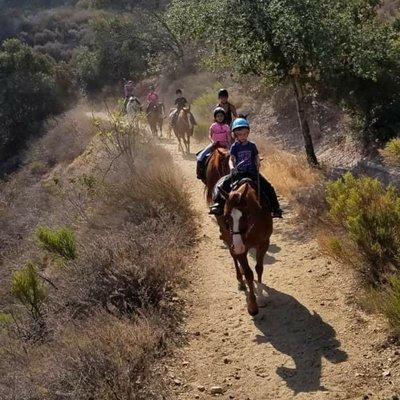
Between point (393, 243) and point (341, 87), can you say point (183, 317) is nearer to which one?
point (393, 243)

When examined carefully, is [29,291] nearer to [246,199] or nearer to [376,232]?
[246,199]

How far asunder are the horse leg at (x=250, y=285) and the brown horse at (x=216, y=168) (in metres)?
2.71

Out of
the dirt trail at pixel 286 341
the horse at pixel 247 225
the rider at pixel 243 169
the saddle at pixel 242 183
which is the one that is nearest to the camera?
the dirt trail at pixel 286 341

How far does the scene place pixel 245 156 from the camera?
7.93 metres

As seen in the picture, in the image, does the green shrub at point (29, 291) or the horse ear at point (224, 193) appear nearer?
the horse ear at point (224, 193)

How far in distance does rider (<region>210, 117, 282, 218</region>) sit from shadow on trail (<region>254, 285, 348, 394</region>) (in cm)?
137

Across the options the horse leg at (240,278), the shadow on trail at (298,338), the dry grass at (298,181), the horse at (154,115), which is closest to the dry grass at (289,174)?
the dry grass at (298,181)

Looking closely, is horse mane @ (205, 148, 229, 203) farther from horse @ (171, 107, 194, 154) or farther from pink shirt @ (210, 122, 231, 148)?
horse @ (171, 107, 194, 154)

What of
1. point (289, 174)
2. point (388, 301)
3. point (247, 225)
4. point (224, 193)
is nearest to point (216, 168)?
point (224, 193)

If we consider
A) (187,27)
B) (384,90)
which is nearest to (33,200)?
(187,27)

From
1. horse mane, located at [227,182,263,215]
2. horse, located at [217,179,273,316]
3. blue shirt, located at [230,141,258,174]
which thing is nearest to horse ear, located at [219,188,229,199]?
horse, located at [217,179,273,316]

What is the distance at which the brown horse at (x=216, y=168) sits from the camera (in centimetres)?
975

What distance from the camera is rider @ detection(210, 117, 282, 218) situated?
7738 mm

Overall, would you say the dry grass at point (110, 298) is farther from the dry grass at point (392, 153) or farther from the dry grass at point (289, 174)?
the dry grass at point (392, 153)
